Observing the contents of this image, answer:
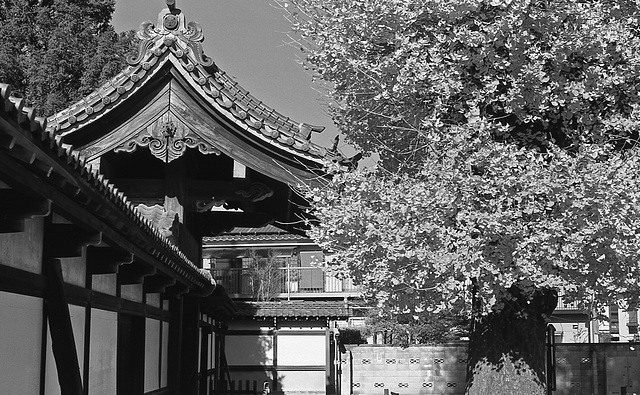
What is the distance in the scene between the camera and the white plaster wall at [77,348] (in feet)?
22.1

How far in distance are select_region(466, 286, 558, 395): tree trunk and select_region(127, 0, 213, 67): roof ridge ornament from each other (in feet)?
20.6

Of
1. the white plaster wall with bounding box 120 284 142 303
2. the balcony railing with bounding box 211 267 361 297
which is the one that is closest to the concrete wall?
the balcony railing with bounding box 211 267 361 297

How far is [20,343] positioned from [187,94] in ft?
24.5

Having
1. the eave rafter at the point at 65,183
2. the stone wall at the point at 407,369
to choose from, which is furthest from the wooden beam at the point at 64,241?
the stone wall at the point at 407,369

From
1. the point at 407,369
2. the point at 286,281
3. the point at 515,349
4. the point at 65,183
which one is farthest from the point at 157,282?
the point at 286,281

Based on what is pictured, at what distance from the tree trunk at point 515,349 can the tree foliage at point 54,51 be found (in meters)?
17.7

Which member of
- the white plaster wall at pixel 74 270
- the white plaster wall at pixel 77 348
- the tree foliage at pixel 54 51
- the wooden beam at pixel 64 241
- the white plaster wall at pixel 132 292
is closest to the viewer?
the wooden beam at pixel 64 241

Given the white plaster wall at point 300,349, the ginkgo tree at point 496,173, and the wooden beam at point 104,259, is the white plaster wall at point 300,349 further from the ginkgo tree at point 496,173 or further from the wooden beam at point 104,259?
the wooden beam at point 104,259

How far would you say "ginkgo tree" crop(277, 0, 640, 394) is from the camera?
1033 cm

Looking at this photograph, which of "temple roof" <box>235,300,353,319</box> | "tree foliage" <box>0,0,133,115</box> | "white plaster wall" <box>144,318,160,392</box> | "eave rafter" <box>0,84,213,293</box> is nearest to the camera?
"eave rafter" <box>0,84,213,293</box>

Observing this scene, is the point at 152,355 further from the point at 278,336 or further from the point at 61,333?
the point at 278,336

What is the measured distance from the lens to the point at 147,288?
1096 centimetres

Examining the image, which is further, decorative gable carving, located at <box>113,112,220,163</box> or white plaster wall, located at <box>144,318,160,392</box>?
decorative gable carving, located at <box>113,112,220,163</box>

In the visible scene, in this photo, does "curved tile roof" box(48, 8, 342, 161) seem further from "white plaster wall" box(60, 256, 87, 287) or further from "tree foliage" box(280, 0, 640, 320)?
"white plaster wall" box(60, 256, 87, 287)
